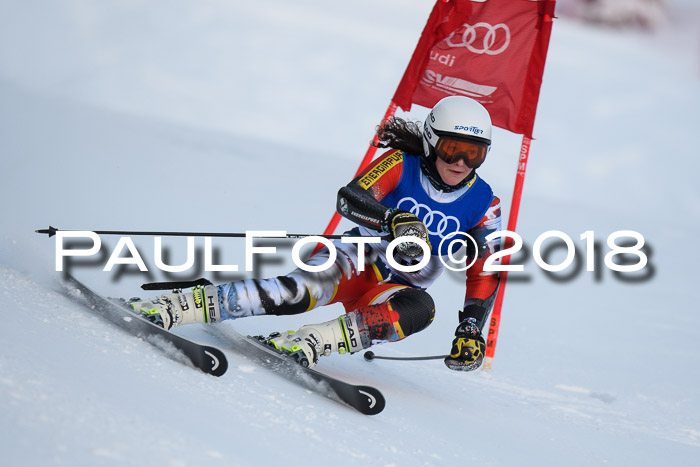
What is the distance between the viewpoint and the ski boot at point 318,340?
3049 mm

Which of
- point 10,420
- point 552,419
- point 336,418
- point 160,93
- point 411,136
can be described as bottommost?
point 552,419

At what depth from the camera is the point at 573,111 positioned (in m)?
15.0

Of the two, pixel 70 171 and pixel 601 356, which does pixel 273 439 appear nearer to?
pixel 601 356

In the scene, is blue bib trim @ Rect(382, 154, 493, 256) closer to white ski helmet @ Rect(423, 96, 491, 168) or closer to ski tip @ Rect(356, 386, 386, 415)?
white ski helmet @ Rect(423, 96, 491, 168)

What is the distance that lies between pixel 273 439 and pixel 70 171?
17.8ft

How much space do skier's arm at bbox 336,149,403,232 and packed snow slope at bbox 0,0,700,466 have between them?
0.73 meters

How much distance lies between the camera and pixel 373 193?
3.31 m

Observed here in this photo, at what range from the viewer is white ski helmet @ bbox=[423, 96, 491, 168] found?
3.27m

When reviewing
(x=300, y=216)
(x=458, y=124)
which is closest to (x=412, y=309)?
(x=458, y=124)

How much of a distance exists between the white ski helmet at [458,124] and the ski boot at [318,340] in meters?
0.84

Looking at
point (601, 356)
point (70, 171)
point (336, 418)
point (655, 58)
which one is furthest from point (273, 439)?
point (655, 58)

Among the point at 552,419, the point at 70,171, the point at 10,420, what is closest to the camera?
the point at 10,420

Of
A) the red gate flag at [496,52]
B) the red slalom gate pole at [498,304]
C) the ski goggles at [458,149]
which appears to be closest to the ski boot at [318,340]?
the ski goggles at [458,149]

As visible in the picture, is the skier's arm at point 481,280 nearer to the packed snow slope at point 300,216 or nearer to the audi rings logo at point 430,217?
the audi rings logo at point 430,217
